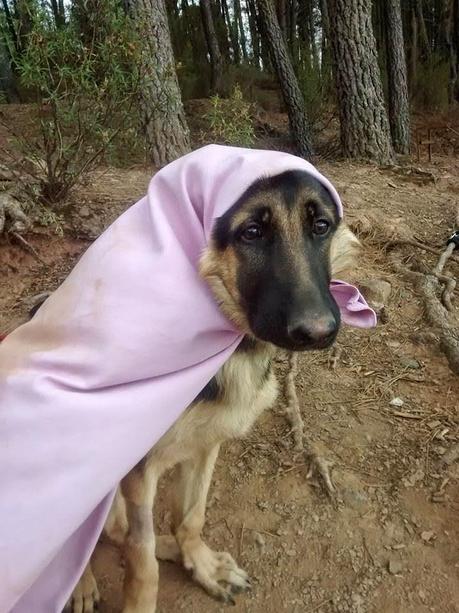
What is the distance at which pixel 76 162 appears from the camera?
5133 millimetres

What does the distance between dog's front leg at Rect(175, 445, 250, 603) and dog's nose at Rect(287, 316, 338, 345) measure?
0.95 m

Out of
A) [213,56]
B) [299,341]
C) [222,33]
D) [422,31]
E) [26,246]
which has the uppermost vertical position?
[222,33]

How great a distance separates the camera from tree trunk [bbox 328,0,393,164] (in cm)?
784

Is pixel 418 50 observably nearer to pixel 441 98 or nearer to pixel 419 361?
pixel 441 98

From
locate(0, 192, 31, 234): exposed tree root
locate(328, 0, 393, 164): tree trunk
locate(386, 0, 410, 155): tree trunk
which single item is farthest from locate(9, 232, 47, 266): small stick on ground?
locate(386, 0, 410, 155): tree trunk

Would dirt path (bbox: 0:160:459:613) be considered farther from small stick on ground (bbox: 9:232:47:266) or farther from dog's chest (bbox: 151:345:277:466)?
dog's chest (bbox: 151:345:277:466)

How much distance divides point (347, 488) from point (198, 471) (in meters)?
0.88

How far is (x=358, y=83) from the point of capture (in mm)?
8047

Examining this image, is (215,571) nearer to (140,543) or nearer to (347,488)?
(140,543)

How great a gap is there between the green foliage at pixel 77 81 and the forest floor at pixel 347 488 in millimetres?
709

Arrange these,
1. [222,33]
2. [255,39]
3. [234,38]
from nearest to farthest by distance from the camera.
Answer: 1. [222,33]
2. [234,38]
3. [255,39]

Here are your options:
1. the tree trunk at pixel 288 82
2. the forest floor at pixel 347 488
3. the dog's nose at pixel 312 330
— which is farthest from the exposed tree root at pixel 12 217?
the tree trunk at pixel 288 82

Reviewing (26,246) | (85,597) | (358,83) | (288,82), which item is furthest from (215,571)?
(288,82)

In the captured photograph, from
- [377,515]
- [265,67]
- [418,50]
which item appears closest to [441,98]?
[418,50]
